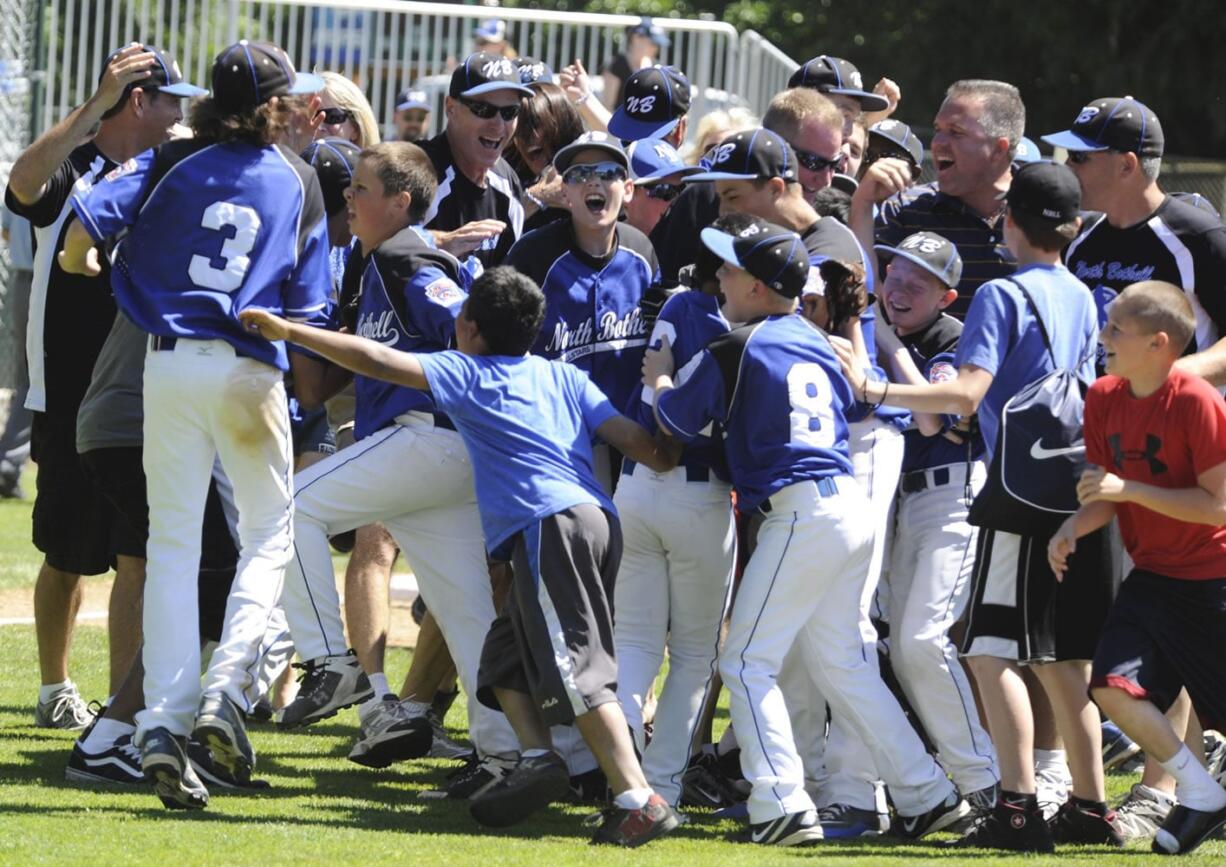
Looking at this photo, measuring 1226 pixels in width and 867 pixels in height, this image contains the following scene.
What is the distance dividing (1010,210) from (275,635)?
3.01 m

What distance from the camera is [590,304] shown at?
6543 millimetres

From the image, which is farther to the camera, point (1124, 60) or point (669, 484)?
point (1124, 60)

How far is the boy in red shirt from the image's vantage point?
5.50 metres

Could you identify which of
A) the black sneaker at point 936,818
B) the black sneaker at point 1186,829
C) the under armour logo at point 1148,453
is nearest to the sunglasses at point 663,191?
the under armour logo at point 1148,453

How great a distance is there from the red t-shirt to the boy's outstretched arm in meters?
2.05

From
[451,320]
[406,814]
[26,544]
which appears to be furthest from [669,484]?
[26,544]

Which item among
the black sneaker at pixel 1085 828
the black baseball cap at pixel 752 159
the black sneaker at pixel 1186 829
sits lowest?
the black sneaker at pixel 1085 828

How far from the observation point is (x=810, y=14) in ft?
88.4

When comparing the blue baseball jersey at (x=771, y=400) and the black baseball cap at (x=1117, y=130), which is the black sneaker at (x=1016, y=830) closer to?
the blue baseball jersey at (x=771, y=400)

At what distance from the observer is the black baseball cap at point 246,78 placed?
19.2ft

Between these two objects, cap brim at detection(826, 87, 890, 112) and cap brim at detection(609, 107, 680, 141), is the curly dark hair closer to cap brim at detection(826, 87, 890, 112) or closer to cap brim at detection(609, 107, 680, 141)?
cap brim at detection(609, 107, 680, 141)

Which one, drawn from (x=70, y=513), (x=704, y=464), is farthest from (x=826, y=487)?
(x=70, y=513)

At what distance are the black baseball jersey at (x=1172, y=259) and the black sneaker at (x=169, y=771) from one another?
3.29m

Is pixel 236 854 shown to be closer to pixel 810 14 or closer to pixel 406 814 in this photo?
pixel 406 814
